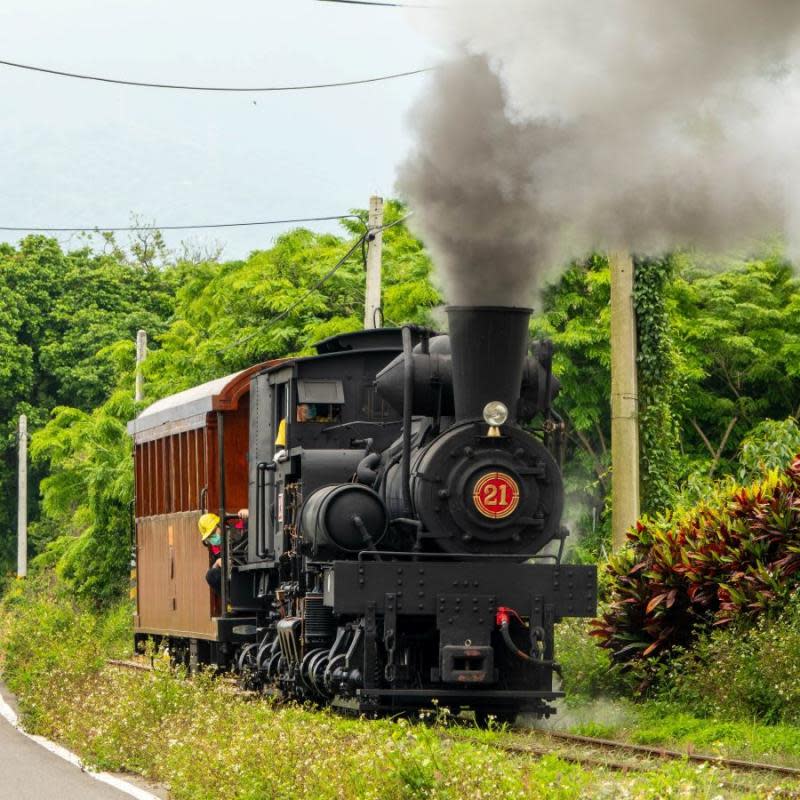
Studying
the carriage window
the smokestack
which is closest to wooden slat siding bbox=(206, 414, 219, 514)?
the carriage window

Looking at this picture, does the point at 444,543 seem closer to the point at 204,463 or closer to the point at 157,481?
the point at 204,463

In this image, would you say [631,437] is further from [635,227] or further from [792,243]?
[792,243]

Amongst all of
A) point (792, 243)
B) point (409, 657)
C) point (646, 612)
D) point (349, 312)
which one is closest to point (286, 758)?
point (409, 657)

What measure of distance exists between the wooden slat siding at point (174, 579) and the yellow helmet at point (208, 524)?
401mm

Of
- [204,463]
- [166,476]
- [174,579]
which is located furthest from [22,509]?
[204,463]

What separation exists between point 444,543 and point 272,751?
10.6 ft

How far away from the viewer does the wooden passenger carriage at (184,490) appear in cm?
1578

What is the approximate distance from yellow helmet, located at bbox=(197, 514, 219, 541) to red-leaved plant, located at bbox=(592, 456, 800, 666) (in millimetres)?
3853

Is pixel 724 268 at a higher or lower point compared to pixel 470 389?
higher

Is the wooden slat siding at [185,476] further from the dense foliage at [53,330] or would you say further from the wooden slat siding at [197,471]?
the dense foliage at [53,330]

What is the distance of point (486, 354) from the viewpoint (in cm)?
1148

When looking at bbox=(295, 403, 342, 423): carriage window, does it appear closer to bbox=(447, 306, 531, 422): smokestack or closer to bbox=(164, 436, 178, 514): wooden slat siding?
bbox=(447, 306, 531, 422): smokestack

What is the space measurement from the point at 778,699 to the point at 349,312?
18538mm

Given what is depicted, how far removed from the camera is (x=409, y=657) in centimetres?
1212
